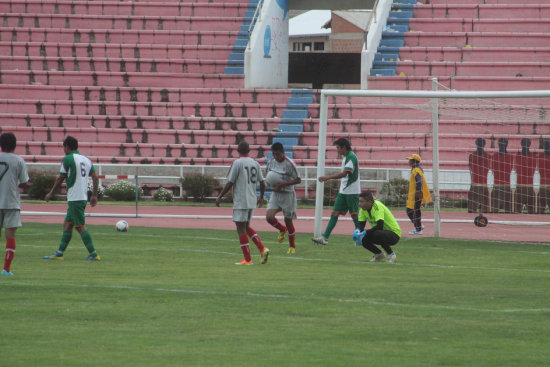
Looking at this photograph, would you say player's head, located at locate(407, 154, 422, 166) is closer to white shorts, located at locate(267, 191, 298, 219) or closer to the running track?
the running track

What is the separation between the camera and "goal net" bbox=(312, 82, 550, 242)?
2248 centimetres

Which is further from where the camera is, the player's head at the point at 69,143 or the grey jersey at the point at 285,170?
the grey jersey at the point at 285,170

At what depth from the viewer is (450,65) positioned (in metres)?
36.1

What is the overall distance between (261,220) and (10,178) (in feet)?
43.8

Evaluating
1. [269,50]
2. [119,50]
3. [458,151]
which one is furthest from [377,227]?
[119,50]

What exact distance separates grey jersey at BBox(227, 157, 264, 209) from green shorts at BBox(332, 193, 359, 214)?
4.06 metres

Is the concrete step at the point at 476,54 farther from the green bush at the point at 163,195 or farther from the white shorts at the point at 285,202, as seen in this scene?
the white shorts at the point at 285,202

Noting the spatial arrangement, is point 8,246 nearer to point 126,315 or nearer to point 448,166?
point 126,315

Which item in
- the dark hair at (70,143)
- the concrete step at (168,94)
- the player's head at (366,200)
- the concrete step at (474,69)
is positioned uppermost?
the concrete step at (474,69)

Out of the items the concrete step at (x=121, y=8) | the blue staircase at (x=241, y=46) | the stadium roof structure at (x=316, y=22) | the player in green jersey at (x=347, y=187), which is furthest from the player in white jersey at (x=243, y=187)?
the stadium roof structure at (x=316, y=22)

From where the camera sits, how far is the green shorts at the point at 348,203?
60.0ft

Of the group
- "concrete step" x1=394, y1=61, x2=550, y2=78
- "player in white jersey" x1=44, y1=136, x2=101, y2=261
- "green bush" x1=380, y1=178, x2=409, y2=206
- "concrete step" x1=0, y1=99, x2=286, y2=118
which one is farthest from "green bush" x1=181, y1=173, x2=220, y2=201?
"player in white jersey" x1=44, y1=136, x2=101, y2=261

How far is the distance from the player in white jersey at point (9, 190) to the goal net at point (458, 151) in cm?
731

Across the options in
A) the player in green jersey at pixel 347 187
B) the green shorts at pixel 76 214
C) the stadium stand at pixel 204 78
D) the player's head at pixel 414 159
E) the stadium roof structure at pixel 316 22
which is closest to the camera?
the green shorts at pixel 76 214
